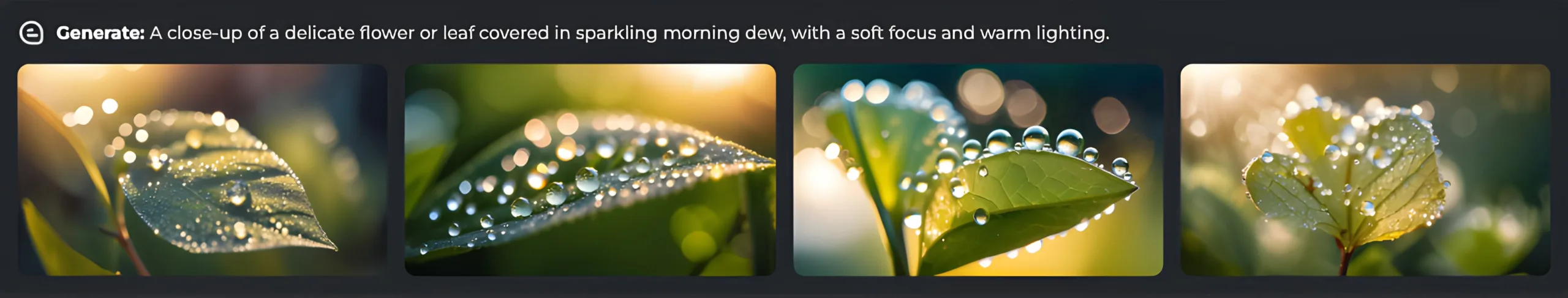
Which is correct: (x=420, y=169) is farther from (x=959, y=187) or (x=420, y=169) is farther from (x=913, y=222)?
(x=959, y=187)

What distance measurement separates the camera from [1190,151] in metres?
1.83

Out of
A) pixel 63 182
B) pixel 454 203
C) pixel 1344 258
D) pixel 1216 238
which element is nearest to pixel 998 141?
pixel 1216 238

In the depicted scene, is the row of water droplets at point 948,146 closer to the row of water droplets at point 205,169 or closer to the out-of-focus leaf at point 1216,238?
the out-of-focus leaf at point 1216,238

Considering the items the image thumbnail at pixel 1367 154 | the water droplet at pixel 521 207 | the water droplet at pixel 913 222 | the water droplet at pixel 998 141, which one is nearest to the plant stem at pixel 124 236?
the water droplet at pixel 521 207

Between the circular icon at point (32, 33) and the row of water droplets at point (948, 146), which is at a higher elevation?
the circular icon at point (32, 33)

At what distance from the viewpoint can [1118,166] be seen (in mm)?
1794

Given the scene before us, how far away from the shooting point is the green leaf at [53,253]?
1864mm

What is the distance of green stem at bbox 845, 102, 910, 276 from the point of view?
1807 millimetres

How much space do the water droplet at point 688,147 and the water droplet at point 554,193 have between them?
0.35 metres

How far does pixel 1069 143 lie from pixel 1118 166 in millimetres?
159

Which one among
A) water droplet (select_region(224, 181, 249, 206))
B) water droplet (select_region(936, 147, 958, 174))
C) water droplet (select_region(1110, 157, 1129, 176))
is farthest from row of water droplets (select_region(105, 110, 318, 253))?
water droplet (select_region(1110, 157, 1129, 176))

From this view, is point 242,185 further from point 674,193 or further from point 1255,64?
point 1255,64

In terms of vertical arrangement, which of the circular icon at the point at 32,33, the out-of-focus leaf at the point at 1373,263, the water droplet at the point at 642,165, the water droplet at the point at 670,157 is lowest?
the out-of-focus leaf at the point at 1373,263

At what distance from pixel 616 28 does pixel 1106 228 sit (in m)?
1.48
